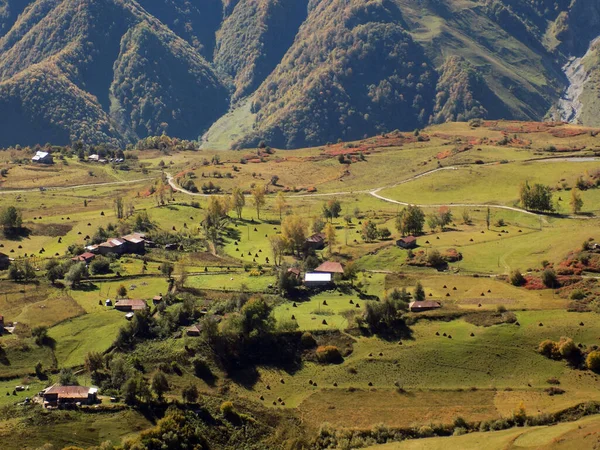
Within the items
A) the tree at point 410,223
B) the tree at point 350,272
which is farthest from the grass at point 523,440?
the tree at point 410,223

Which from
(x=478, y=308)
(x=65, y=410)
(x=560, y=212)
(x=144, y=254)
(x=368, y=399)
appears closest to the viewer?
(x=65, y=410)

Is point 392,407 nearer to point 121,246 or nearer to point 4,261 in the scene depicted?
point 121,246

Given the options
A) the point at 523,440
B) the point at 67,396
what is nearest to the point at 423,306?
the point at 523,440

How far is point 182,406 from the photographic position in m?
106

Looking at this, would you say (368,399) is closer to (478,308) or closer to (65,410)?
(478,308)

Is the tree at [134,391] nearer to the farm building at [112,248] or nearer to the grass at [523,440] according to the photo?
the grass at [523,440]

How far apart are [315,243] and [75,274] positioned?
53.0 metres

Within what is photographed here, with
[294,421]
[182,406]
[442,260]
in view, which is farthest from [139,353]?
[442,260]

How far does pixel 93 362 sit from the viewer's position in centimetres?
11250

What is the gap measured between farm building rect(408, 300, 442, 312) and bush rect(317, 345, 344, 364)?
16605 mm

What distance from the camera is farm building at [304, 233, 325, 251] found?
174000 millimetres

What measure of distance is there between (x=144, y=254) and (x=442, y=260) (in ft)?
208

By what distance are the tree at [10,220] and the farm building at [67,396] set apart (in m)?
91.0

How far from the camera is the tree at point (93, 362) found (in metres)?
112
